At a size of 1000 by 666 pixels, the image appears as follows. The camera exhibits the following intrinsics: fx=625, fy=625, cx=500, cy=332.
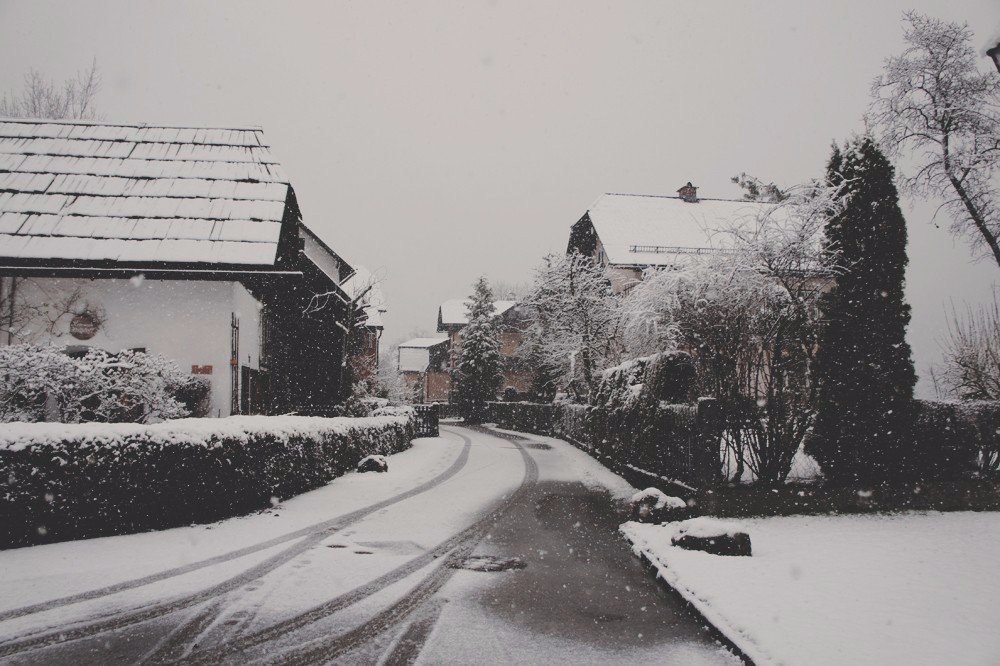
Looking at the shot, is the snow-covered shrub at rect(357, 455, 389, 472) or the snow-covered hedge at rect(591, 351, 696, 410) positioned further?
the snow-covered shrub at rect(357, 455, 389, 472)

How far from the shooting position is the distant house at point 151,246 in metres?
14.3

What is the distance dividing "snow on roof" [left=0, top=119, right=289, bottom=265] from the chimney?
33.3 metres

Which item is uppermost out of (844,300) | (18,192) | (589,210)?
(589,210)

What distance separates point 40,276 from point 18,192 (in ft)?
9.63

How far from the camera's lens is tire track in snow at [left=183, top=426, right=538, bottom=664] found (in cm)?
416

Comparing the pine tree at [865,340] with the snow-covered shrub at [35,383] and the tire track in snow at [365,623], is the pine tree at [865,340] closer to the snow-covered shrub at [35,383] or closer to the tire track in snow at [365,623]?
the tire track in snow at [365,623]

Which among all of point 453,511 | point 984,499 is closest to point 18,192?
point 453,511

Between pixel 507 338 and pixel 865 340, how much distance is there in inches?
2128

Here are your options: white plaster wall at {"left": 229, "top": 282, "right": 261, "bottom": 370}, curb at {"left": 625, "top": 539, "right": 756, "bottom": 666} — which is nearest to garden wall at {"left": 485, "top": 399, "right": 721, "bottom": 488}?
curb at {"left": 625, "top": 539, "right": 756, "bottom": 666}

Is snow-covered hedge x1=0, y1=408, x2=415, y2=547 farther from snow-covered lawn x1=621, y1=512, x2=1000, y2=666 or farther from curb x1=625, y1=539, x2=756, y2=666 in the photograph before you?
curb x1=625, y1=539, x2=756, y2=666

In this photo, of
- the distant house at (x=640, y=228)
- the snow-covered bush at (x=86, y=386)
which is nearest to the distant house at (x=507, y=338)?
the distant house at (x=640, y=228)

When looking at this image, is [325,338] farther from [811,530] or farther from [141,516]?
[811,530]

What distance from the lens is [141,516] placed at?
789 cm

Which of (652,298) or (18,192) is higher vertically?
(18,192)
